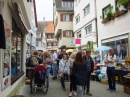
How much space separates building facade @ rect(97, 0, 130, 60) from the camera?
40.4 feet

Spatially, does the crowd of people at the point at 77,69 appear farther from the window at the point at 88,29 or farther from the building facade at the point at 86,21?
the window at the point at 88,29

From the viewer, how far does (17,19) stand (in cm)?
811

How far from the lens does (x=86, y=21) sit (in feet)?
71.0

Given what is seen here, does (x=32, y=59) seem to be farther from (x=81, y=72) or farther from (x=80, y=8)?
(x=80, y=8)

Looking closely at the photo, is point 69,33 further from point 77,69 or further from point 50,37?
point 50,37

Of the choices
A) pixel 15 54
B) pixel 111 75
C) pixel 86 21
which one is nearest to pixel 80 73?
pixel 111 75

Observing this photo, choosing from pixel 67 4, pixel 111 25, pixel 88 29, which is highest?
pixel 67 4

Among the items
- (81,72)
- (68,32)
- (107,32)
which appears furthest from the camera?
(68,32)

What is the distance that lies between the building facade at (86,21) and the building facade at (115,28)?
56.6 inches

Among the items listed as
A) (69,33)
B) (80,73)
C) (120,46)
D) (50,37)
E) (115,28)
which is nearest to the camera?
(80,73)

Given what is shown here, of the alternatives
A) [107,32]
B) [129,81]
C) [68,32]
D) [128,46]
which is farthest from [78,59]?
[68,32]

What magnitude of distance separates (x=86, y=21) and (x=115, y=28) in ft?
26.8

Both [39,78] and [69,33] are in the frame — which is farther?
[69,33]

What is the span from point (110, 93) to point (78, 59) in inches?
133
